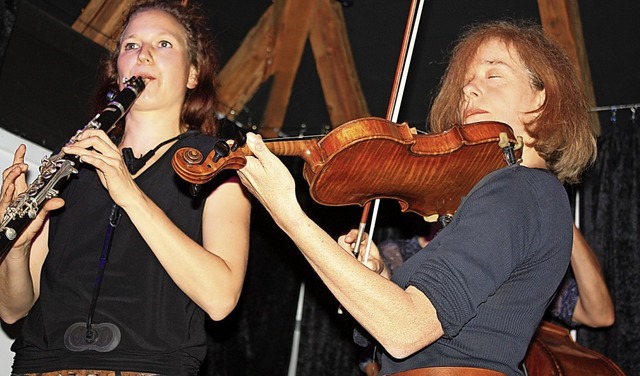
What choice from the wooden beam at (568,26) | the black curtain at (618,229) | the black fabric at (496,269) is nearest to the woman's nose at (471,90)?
the black fabric at (496,269)

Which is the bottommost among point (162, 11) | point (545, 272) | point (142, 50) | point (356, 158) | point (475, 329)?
point (475, 329)

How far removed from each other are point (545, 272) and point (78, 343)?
101 cm

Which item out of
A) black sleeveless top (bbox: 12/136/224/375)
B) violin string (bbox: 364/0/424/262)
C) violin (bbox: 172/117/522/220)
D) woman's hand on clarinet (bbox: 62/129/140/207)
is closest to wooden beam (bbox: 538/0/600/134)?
violin string (bbox: 364/0/424/262)

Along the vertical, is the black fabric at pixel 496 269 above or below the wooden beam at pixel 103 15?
below

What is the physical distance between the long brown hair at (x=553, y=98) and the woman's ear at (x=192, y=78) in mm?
772

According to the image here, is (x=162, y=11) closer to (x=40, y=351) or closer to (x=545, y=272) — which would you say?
(x=40, y=351)

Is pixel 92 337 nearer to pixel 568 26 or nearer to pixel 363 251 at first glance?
pixel 363 251

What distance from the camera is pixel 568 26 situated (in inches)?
173

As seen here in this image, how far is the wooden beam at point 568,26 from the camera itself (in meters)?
4.37

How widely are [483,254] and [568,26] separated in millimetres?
3233

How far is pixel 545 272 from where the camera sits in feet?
5.35

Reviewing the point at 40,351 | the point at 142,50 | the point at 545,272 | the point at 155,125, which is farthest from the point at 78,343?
the point at 545,272

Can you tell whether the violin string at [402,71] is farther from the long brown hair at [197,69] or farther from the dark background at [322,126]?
the dark background at [322,126]

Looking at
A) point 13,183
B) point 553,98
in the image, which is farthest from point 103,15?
point 553,98
